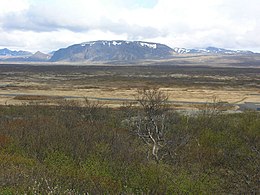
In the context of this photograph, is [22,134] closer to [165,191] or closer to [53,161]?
[53,161]

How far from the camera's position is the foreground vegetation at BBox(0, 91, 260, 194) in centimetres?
739

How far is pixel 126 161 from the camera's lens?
9.67 meters

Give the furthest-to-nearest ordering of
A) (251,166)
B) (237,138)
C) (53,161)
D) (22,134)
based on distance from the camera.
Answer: (237,138) → (22,134) → (251,166) → (53,161)

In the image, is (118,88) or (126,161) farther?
(118,88)

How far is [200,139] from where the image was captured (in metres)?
14.6

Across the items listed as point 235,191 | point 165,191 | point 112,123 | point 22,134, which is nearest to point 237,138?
point 235,191

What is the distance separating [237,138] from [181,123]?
Result: 415 centimetres

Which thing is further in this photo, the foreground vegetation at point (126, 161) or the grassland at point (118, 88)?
the grassland at point (118, 88)

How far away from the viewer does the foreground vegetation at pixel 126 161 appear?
7.39 m

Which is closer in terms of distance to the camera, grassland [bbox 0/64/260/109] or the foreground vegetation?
the foreground vegetation

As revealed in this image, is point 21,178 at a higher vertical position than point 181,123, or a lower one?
higher

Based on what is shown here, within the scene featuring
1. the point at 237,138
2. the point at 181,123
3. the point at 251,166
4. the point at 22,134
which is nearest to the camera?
the point at 251,166

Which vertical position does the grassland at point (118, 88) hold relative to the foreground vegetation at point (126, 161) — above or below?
below

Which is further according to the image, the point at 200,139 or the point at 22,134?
the point at 200,139
